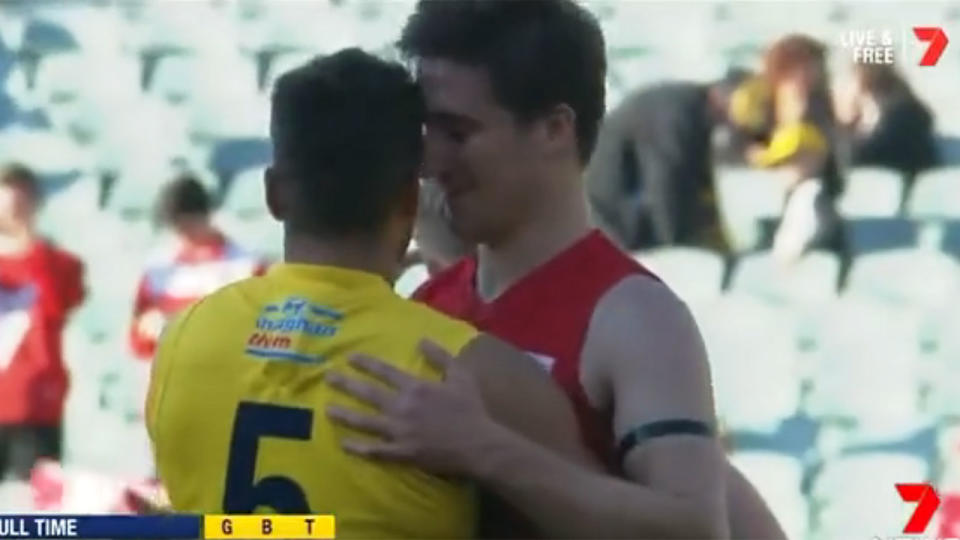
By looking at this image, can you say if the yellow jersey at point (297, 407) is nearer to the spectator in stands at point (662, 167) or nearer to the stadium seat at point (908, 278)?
the spectator in stands at point (662, 167)

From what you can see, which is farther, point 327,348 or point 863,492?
point 863,492

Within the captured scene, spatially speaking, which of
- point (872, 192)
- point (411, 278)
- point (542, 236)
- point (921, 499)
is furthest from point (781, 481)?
point (542, 236)

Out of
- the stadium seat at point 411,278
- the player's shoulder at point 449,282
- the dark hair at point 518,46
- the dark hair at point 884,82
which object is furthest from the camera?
the dark hair at point 884,82

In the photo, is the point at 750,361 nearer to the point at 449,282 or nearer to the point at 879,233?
the point at 879,233

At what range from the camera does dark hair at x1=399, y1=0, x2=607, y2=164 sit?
1309 millimetres

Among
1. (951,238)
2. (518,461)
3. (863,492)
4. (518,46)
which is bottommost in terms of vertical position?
(863,492)

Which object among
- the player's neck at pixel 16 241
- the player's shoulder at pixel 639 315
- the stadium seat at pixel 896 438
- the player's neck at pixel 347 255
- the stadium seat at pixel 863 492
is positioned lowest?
the stadium seat at pixel 863 492

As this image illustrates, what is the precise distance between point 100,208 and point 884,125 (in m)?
1.65

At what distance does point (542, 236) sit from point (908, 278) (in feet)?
8.18

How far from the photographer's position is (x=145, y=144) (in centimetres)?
400

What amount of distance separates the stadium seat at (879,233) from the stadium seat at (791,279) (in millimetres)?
71

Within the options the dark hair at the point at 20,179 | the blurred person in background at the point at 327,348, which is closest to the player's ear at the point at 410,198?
the blurred person in background at the point at 327,348

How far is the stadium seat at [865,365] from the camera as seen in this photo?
366 cm

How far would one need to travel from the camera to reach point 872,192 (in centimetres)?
371
